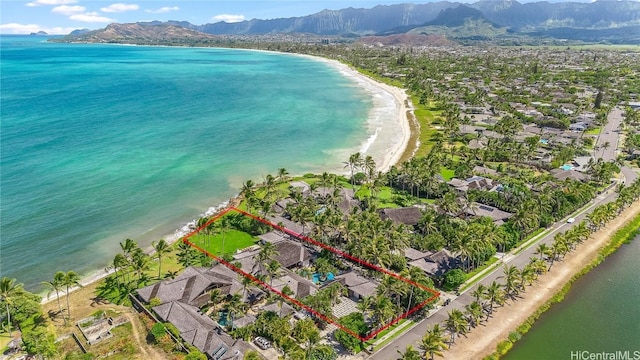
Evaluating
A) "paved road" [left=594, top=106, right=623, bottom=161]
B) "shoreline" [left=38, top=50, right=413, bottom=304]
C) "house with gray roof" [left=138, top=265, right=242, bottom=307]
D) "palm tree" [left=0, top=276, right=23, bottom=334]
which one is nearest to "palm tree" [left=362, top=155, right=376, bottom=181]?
"shoreline" [left=38, top=50, right=413, bottom=304]

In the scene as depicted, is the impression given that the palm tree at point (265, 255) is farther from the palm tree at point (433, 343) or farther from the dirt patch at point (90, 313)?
the palm tree at point (433, 343)

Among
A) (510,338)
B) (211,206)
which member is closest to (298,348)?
(510,338)

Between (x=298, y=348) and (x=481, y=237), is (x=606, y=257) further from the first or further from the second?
(x=298, y=348)

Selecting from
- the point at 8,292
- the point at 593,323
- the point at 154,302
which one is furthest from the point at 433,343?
the point at 8,292

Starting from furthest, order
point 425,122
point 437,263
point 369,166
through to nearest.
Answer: point 425,122, point 369,166, point 437,263

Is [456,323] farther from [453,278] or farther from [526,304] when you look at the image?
[526,304]

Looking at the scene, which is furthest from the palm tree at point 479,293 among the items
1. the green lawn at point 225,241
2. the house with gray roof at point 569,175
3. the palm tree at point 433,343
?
the house with gray roof at point 569,175

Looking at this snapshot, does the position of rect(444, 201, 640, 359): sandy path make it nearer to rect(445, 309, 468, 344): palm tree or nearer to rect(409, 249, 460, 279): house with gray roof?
rect(445, 309, 468, 344): palm tree
